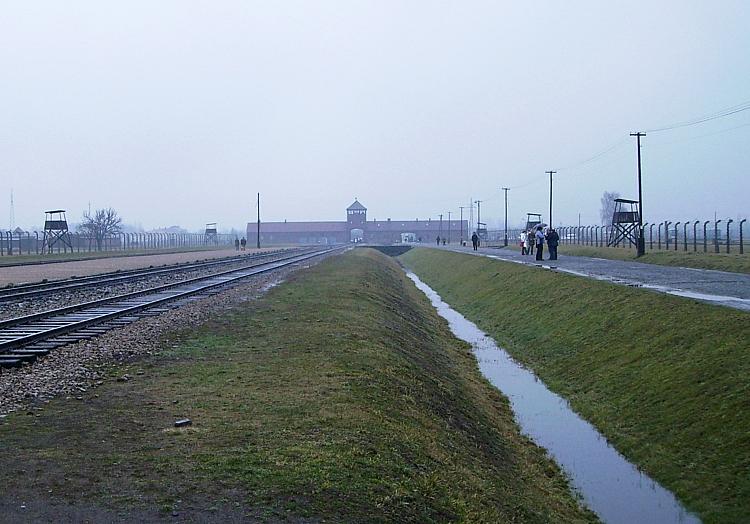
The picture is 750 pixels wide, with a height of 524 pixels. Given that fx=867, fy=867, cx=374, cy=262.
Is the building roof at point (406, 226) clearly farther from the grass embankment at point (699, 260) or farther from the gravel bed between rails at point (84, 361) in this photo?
the gravel bed between rails at point (84, 361)

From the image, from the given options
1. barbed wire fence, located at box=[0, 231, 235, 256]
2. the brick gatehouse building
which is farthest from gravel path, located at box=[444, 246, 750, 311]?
the brick gatehouse building

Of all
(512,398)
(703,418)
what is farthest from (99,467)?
(512,398)

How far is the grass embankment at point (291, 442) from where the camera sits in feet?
24.4

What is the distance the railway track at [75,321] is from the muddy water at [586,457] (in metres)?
8.65

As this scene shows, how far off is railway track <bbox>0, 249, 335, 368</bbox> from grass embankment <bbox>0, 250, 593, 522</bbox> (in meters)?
2.21

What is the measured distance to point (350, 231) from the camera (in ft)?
614

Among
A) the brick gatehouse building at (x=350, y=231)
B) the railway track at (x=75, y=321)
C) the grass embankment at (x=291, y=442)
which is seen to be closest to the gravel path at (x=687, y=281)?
the grass embankment at (x=291, y=442)

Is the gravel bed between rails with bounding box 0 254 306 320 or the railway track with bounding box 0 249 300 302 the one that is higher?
the railway track with bounding box 0 249 300 302

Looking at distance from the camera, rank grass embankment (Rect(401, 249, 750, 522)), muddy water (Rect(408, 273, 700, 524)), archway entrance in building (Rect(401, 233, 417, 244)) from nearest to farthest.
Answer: muddy water (Rect(408, 273, 700, 524))
grass embankment (Rect(401, 249, 750, 522))
archway entrance in building (Rect(401, 233, 417, 244))

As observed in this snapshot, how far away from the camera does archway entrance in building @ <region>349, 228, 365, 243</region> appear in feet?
617

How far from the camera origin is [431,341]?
24.3 m

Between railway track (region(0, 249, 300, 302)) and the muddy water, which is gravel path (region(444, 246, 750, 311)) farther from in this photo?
railway track (region(0, 249, 300, 302))

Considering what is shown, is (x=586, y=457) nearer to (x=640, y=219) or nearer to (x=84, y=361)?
(x=84, y=361)

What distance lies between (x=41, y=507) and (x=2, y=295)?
890 inches
